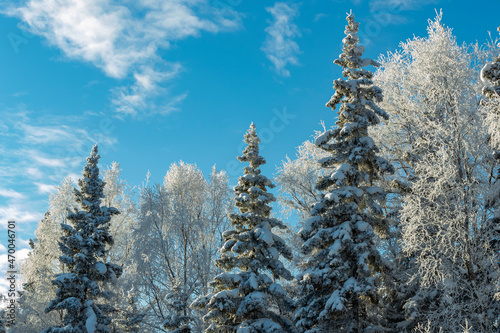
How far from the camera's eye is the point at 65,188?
27375mm

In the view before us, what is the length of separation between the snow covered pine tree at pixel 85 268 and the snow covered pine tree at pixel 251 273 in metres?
5.06

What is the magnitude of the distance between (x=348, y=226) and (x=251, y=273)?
14.8ft

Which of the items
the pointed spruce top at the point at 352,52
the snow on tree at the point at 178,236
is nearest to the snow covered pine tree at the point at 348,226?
the pointed spruce top at the point at 352,52

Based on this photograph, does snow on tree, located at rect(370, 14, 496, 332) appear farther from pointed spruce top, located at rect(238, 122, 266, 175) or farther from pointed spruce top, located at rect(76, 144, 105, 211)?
pointed spruce top, located at rect(76, 144, 105, 211)

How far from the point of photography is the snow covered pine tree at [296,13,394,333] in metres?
12.9

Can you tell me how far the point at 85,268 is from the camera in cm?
1783

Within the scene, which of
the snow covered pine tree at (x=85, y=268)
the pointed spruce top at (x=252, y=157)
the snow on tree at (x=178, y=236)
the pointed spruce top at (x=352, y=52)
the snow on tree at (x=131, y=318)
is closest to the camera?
the pointed spruce top at (x=352, y=52)

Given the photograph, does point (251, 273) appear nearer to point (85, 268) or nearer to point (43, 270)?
point (85, 268)

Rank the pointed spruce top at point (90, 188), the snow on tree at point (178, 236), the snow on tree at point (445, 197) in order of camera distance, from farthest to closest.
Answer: the snow on tree at point (178, 236) < the pointed spruce top at point (90, 188) < the snow on tree at point (445, 197)

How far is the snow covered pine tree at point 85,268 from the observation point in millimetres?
16984

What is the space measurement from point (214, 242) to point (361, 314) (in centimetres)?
1232

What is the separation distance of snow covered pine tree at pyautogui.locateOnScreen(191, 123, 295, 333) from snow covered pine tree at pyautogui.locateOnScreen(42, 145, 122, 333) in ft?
16.6

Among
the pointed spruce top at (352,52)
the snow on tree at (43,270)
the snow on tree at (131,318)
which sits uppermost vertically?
the pointed spruce top at (352,52)

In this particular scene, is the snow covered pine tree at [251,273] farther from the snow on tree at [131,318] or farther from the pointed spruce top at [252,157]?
the snow on tree at [131,318]
